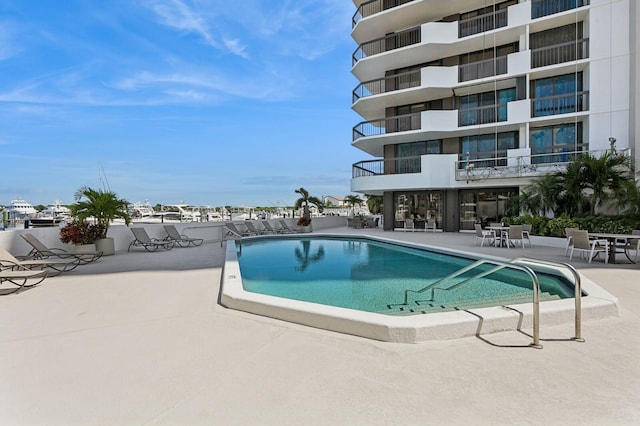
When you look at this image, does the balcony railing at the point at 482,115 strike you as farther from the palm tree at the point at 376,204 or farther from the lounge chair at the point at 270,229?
the palm tree at the point at 376,204

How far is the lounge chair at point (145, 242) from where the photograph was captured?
13.5 meters

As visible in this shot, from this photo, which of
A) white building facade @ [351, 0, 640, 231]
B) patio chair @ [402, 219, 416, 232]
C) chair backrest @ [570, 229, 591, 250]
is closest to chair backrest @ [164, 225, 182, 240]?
white building facade @ [351, 0, 640, 231]

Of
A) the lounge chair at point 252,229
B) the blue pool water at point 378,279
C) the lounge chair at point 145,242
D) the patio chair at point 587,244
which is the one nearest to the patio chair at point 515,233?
the patio chair at point 587,244

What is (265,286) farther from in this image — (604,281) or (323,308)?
(604,281)

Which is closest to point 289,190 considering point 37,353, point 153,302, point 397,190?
point 397,190

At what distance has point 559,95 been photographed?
18734 millimetres

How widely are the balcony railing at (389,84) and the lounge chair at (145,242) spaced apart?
16.1 m

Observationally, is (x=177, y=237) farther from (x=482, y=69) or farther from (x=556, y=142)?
(x=556, y=142)

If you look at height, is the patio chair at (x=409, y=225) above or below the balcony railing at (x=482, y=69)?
below

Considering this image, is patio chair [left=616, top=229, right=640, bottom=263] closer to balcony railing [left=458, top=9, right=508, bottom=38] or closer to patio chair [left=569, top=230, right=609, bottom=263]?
patio chair [left=569, top=230, right=609, bottom=263]

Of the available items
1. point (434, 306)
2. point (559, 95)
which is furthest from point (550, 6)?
point (434, 306)

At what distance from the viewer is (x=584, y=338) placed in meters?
4.04

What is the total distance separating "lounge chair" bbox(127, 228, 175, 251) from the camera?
13.5m

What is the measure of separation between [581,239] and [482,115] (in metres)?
12.7
